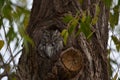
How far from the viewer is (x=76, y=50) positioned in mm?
1375

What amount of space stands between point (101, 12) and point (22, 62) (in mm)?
385

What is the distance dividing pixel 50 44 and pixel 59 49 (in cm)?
4

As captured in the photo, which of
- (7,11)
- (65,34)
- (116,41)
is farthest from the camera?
(116,41)

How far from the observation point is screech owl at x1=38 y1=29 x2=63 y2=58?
1.35 metres

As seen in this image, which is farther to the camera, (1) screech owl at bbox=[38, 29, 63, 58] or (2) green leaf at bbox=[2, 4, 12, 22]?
(1) screech owl at bbox=[38, 29, 63, 58]

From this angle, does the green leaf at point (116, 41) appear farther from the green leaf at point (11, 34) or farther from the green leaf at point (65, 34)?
the green leaf at point (11, 34)

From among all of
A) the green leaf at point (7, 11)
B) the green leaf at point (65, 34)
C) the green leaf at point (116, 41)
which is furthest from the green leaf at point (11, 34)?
the green leaf at point (116, 41)

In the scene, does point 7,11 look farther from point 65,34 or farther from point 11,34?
point 65,34

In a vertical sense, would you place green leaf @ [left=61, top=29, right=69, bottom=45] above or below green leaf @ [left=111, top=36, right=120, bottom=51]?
above

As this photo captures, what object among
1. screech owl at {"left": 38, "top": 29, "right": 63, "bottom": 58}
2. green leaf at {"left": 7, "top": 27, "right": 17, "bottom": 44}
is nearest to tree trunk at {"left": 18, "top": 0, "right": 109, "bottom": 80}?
screech owl at {"left": 38, "top": 29, "right": 63, "bottom": 58}

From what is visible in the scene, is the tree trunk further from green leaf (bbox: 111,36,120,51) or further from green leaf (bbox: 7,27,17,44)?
green leaf (bbox: 7,27,17,44)

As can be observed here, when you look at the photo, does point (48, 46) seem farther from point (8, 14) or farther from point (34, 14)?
point (8, 14)

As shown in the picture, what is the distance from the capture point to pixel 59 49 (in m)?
1.35

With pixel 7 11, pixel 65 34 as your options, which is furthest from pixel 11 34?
pixel 65 34
